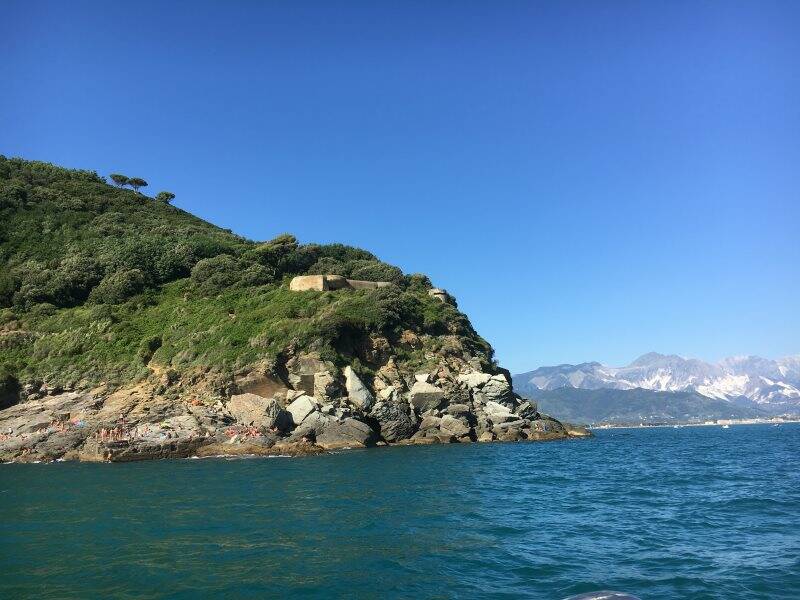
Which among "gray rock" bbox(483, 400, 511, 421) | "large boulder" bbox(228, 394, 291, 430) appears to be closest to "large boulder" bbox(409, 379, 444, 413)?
"gray rock" bbox(483, 400, 511, 421)

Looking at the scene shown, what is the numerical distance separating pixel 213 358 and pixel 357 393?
36.6ft

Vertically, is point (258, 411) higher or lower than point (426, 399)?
lower

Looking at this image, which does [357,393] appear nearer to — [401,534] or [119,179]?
[401,534]

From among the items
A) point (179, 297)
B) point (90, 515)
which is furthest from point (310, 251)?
point (90, 515)

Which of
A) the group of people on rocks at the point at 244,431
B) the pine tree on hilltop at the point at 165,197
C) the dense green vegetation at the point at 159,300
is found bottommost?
the group of people on rocks at the point at 244,431

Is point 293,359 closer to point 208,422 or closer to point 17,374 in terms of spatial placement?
point 208,422

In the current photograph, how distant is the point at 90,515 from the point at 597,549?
13546mm

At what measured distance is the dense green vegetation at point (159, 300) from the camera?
42188 millimetres

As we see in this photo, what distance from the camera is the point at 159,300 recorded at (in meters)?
51.8

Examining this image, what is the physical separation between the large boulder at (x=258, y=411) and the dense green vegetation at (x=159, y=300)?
3065 millimetres


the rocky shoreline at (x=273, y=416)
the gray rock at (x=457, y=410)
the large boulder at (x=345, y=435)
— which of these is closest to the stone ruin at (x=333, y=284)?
the rocky shoreline at (x=273, y=416)

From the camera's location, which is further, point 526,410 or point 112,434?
point 526,410

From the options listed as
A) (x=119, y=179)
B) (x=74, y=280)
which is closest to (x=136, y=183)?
(x=119, y=179)

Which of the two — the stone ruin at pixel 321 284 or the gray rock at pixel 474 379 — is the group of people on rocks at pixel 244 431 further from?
the stone ruin at pixel 321 284
